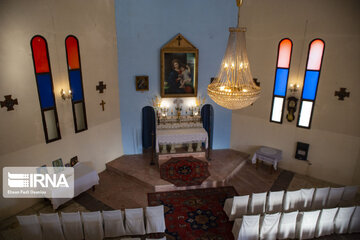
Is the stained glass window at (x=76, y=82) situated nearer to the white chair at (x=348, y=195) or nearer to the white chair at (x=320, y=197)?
the white chair at (x=320, y=197)

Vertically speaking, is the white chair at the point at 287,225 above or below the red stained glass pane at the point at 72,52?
below

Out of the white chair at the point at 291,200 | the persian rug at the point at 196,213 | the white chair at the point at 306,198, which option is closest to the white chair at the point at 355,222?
the white chair at the point at 306,198

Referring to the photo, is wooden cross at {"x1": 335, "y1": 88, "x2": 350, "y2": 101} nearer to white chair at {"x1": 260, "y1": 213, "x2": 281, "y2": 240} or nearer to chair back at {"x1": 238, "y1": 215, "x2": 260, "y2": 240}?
white chair at {"x1": 260, "y1": 213, "x2": 281, "y2": 240}

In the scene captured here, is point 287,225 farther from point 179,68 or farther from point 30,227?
point 179,68

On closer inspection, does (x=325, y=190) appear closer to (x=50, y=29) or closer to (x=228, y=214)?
(x=228, y=214)

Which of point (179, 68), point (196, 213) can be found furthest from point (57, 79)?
Result: point (196, 213)

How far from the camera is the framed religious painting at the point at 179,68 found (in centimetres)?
1116

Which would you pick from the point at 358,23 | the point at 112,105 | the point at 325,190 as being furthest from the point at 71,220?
the point at 358,23

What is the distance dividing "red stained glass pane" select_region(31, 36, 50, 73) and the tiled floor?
14.8 feet

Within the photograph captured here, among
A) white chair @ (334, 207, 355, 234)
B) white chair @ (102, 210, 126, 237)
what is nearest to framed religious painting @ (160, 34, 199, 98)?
white chair @ (102, 210, 126, 237)

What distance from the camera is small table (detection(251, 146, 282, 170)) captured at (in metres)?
11.0

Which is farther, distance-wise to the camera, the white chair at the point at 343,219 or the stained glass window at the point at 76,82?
the stained glass window at the point at 76,82

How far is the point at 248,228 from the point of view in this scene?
23.2ft

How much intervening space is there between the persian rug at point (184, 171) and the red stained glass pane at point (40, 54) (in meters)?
5.66
